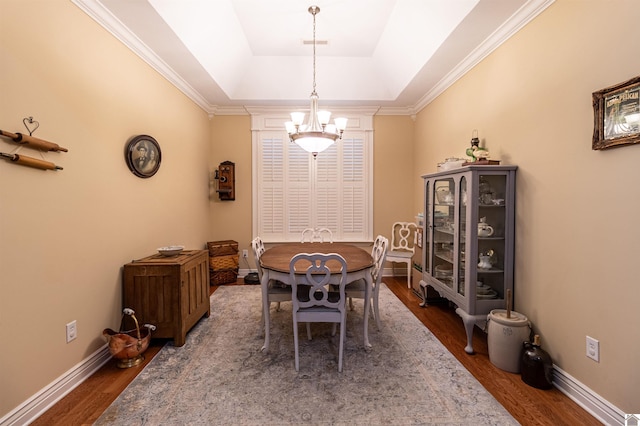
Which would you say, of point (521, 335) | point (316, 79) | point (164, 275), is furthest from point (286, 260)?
point (316, 79)

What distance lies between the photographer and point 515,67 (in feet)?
8.16

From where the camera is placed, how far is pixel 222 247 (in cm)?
453

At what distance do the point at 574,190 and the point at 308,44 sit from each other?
331 cm

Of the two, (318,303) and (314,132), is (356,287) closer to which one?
(318,303)

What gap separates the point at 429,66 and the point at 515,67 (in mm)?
1050

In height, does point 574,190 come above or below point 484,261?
above

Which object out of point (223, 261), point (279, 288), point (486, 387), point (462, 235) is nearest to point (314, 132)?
point (279, 288)

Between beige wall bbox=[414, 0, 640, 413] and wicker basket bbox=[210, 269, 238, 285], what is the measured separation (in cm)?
365

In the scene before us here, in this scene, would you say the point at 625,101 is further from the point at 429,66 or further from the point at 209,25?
the point at 209,25

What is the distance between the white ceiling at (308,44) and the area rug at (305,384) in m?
2.73

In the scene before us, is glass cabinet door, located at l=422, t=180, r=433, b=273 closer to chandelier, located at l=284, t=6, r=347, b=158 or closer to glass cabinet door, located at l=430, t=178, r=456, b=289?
glass cabinet door, located at l=430, t=178, r=456, b=289

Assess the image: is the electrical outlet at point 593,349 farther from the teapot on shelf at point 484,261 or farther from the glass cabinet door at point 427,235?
the glass cabinet door at point 427,235

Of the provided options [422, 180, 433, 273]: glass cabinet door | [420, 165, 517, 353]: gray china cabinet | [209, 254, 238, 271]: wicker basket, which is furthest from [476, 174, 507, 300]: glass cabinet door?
[209, 254, 238, 271]: wicker basket

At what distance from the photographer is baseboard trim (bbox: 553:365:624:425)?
167cm
